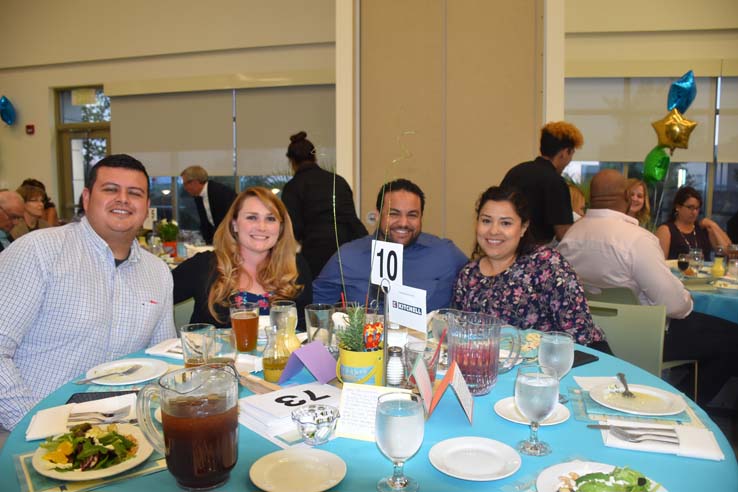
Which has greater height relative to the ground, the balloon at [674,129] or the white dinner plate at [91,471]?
the balloon at [674,129]

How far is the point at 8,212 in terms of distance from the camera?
433 cm

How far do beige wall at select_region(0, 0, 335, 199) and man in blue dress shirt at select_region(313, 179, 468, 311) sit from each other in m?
5.13

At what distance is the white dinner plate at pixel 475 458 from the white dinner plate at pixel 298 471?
19cm

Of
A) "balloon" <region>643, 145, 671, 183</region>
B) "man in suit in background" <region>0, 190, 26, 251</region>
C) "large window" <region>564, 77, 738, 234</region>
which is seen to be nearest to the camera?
"man in suit in background" <region>0, 190, 26, 251</region>

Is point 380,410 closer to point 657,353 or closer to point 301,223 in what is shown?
point 657,353

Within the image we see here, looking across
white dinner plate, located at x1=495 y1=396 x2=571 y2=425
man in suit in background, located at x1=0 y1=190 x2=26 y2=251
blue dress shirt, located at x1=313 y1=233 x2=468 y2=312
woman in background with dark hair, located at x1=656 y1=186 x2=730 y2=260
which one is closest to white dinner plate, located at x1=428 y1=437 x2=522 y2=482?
white dinner plate, located at x1=495 y1=396 x2=571 y2=425

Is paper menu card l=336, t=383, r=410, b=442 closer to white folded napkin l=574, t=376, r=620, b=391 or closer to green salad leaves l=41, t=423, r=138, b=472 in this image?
green salad leaves l=41, t=423, r=138, b=472

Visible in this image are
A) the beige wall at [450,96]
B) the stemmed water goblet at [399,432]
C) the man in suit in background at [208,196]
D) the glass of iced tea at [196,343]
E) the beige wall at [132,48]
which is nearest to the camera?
the stemmed water goblet at [399,432]

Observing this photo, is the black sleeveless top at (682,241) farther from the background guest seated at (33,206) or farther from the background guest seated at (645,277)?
the background guest seated at (33,206)

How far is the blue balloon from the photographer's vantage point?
608 centimetres

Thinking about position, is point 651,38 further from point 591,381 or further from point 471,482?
point 471,482

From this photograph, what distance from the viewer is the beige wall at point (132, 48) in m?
7.54

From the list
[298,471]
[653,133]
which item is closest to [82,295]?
[298,471]

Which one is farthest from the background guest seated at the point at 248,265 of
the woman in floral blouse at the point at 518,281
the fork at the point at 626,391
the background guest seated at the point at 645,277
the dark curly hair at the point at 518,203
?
the background guest seated at the point at 645,277
